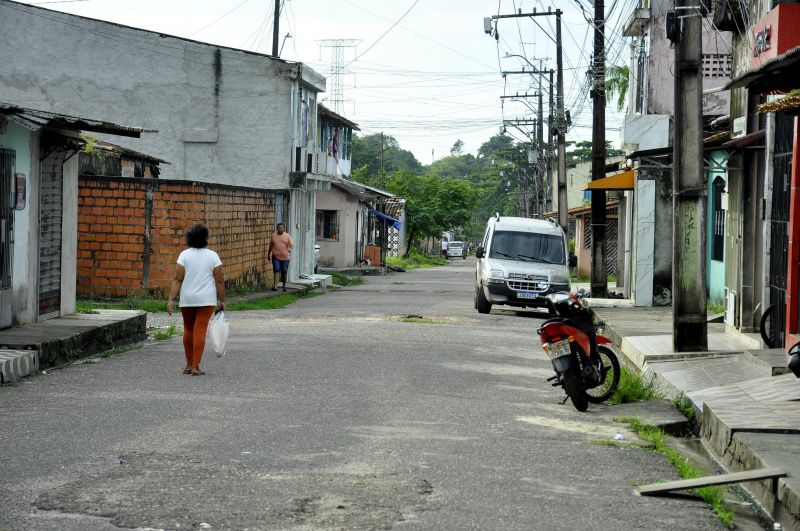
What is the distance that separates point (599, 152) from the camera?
98.0 feet

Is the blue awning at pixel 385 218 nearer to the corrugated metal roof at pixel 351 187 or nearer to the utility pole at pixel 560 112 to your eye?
the corrugated metal roof at pixel 351 187

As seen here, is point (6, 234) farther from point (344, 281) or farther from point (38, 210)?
point (344, 281)

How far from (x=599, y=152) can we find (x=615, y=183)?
2001mm

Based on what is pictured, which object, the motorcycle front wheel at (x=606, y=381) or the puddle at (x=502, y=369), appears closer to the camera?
the motorcycle front wheel at (x=606, y=381)

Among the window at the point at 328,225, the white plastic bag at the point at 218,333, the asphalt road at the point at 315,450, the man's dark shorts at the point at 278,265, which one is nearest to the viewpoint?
the asphalt road at the point at 315,450

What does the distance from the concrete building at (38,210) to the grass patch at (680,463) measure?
8161 mm

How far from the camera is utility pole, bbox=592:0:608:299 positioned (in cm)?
2956

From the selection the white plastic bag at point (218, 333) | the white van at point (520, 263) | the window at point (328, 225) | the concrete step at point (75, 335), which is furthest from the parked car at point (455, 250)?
the white plastic bag at point (218, 333)

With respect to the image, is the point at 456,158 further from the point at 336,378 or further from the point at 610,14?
the point at 336,378

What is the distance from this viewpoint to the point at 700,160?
15.3m

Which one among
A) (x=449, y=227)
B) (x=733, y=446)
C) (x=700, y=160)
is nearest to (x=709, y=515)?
(x=733, y=446)

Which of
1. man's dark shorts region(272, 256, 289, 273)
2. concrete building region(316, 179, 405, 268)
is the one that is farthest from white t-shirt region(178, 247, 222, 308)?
concrete building region(316, 179, 405, 268)

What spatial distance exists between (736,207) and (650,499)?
13.0 meters

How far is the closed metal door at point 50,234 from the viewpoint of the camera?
53.8ft
